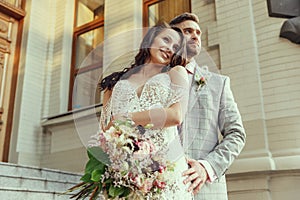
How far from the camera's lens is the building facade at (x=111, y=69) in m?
2.94

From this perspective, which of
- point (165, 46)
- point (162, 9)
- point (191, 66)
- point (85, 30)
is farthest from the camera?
point (85, 30)

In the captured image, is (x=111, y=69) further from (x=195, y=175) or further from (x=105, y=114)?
(x=195, y=175)

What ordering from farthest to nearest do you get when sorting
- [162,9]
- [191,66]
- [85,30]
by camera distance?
[85,30] < [162,9] < [191,66]

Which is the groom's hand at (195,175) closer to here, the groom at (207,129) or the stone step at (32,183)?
the groom at (207,129)

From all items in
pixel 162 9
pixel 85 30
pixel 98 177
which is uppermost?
pixel 85 30

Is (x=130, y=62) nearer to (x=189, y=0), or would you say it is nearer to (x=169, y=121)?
(x=169, y=121)

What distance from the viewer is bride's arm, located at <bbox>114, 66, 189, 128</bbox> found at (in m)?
0.89

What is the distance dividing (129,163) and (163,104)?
0.61 ft

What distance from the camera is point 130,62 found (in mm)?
1062

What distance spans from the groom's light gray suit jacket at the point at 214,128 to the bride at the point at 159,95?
12cm

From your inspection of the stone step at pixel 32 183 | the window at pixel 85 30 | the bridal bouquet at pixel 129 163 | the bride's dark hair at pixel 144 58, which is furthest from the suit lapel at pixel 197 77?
the window at pixel 85 30

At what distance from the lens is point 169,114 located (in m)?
0.90

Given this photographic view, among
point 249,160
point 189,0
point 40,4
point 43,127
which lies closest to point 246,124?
point 249,160

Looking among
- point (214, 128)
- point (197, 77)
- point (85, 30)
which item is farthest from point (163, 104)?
point (85, 30)
